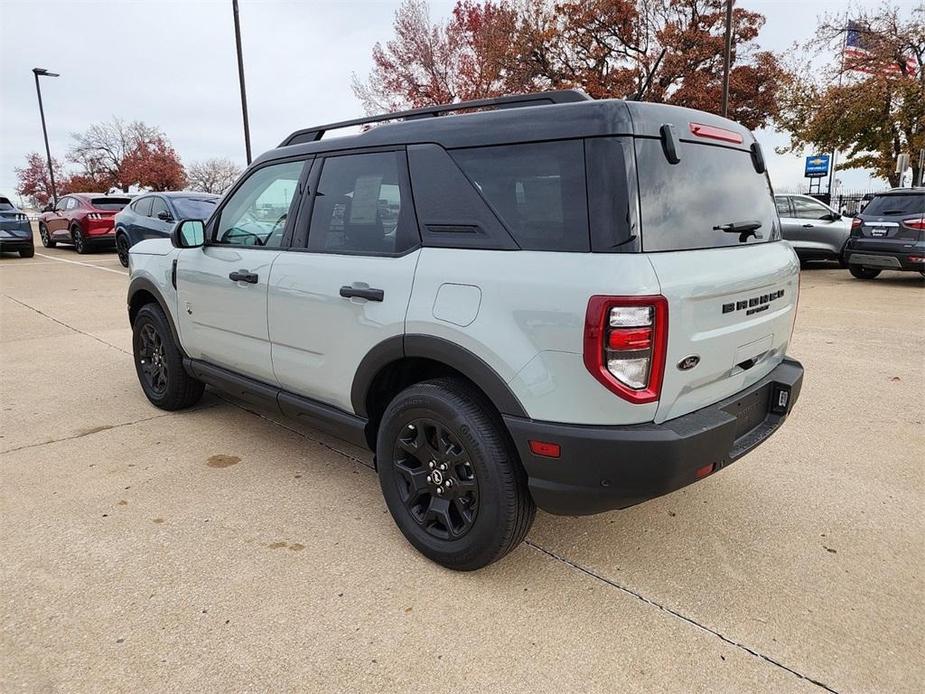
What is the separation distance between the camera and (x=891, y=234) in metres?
10.2

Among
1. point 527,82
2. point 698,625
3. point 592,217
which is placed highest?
point 527,82

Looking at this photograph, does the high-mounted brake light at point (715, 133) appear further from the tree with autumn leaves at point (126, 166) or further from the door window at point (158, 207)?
the tree with autumn leaves at point (126, 166)

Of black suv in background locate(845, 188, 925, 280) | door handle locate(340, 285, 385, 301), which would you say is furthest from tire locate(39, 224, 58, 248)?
black suv in background locate(845, 188, 925, 280)

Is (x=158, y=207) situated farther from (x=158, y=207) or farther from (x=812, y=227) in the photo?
(x=812, y=227)

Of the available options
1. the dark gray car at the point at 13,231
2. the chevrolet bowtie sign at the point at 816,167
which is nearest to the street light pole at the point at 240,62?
the dark gray car at the point at 13,231

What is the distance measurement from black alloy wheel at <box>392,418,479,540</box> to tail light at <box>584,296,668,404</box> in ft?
2.32

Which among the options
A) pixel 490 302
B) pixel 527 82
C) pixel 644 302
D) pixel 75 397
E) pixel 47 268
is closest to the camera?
pixel 644 302

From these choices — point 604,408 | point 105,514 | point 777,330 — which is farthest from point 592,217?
point 105,514

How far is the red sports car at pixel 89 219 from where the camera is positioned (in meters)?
16.4

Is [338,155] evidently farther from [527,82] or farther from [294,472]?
[527,82]

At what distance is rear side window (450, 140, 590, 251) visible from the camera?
219cm

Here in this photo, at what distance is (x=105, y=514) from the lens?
3102 millimetres

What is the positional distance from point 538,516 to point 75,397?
3.97 m

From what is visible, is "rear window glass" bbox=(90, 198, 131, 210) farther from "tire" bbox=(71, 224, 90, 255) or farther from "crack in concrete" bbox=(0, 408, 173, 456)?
"crack in concrete" bbox=(0, 408, 173, 456)
